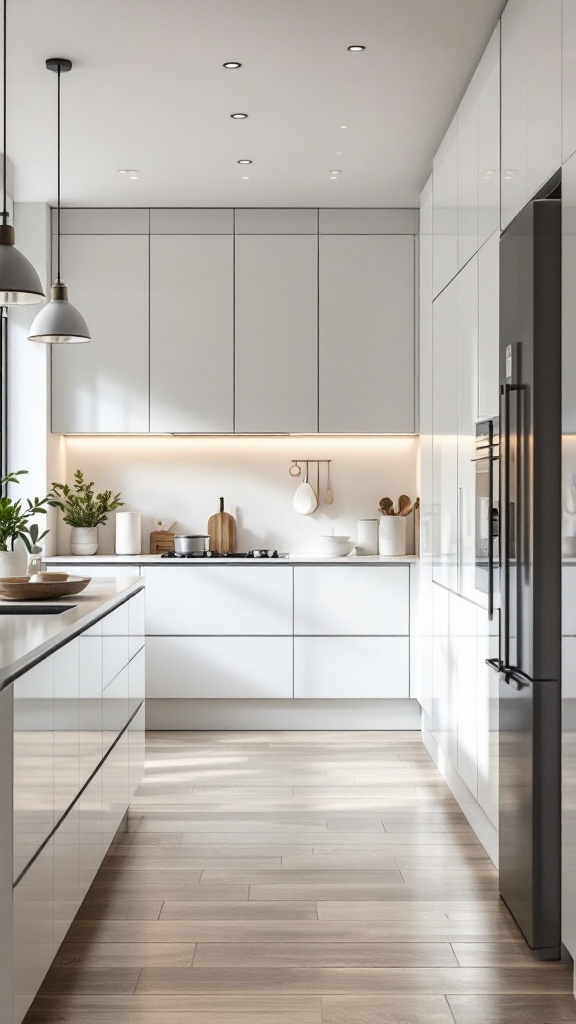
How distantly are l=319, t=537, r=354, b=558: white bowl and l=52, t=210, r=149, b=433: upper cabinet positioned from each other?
1233 mm

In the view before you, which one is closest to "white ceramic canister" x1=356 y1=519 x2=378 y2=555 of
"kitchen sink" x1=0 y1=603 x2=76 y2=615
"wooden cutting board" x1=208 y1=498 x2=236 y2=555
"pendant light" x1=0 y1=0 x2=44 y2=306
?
"wooden cutting board" x1=208 y1=498 x2=236 y2=555

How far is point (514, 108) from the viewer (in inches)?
119

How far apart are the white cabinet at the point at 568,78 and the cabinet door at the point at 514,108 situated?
40 centimetres

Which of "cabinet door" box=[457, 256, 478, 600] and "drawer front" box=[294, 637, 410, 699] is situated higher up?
"cabinet door" box=[457, 256, 478, 600]

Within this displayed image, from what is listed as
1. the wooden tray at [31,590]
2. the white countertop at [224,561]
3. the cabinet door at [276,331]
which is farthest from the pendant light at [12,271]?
the cabinet door at [276,331]

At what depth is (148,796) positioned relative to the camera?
414cm

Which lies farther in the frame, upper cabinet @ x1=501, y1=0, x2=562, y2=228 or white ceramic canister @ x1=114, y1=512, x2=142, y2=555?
white ceramic canister @ x1=114, y1=512, x2=142, y2=555

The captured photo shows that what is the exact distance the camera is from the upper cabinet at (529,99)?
255 cm

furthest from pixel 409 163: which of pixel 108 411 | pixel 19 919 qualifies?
pixel 19 919

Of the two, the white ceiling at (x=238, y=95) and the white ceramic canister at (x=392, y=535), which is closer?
the white ceiling at (x=238, y=95)

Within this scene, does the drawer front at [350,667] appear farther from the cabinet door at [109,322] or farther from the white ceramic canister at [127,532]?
the cabinet door at [109,322]

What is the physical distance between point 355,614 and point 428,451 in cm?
101

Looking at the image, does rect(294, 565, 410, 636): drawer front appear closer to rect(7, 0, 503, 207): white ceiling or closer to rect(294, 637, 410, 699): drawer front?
rect(294, 637, 410, 699): drawer front

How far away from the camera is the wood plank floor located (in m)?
2.43
